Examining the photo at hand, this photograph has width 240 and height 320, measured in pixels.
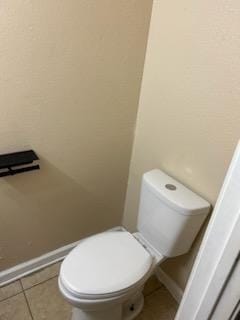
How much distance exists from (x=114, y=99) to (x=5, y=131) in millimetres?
583

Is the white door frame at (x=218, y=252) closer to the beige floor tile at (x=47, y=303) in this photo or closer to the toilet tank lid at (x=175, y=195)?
the toilet tank lid at (x=175, y=195)

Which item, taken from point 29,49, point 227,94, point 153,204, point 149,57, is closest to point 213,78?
point 227,94

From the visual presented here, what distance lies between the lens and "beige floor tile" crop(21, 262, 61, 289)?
5.02 feet

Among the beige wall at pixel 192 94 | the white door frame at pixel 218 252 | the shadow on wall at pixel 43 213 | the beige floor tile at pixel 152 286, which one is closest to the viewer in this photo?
the white door frame at pixel 218 252

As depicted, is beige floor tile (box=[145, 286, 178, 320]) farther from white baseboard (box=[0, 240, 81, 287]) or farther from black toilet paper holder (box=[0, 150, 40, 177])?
black toilet paper holder (box=[0, 150, 40, 177])

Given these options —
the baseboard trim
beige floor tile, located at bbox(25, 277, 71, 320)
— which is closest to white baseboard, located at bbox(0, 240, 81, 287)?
the baseboard trim

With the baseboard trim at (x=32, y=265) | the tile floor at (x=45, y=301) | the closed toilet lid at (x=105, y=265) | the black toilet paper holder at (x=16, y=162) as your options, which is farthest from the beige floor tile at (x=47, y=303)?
the black toilet paper holder at (x=16, y=162)

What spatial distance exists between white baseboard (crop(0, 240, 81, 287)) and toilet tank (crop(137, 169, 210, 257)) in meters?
0.64

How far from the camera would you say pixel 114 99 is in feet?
4.57

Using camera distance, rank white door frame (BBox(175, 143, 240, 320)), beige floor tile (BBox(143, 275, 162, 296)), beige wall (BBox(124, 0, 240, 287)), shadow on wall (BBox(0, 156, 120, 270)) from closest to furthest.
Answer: white door frame (BBox(175, 143, 240, 320)) → beige wall (BBox(124, 0, 240, 287)) → shadow on wall (BBox(0, 156, 120, 270)) → beige floor tile (BBox(143, 275, 162, 296))

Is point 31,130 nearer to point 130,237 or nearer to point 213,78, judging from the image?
point 130,237

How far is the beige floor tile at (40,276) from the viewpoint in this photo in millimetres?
1530

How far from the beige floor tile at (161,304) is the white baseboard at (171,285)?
3 cm

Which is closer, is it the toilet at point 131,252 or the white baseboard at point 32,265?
the toilet at point 131,252
